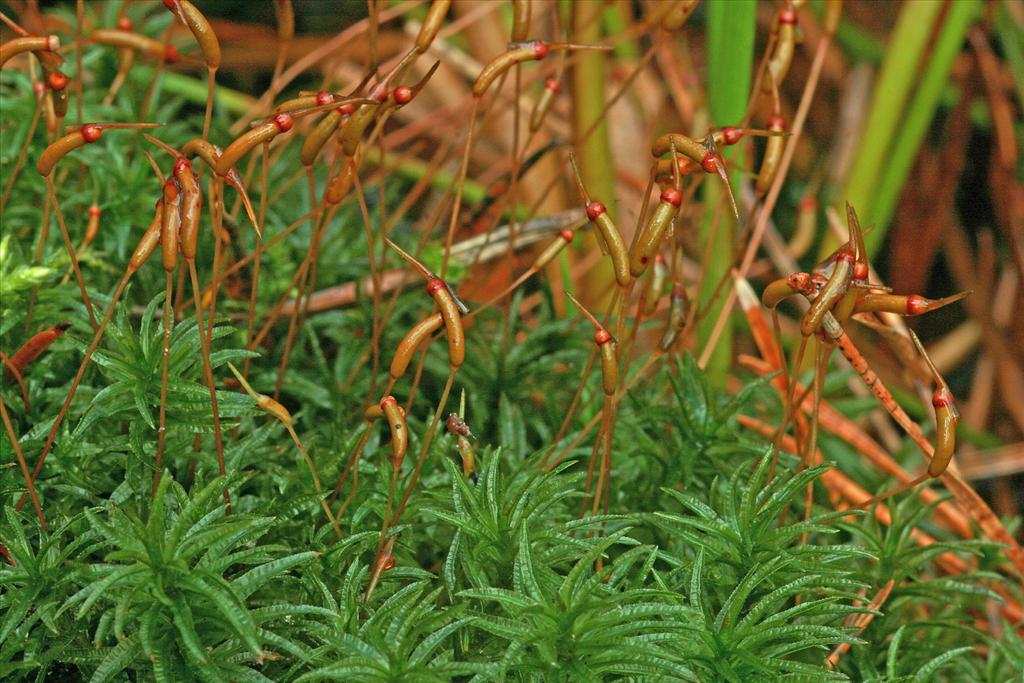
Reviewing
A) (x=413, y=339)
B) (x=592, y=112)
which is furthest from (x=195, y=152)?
(x=592, y=112)

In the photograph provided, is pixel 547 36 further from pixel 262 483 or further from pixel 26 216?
pixel 262 483

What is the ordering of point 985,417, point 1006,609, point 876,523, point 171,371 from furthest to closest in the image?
point 985,417 < point 1006,609 < point 876,523 < point 171,371

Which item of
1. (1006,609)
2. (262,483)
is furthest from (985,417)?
(262,483)

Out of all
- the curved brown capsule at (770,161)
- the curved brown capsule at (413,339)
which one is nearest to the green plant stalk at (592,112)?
the curved brown capsule at (770,161)

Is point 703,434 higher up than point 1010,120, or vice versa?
point 1010,120

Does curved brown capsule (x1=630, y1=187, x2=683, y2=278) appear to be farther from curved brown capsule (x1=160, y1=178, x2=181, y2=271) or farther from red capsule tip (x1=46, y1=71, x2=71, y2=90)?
red capsule tip (x1=46, y1=71, x2=71, y2=90)

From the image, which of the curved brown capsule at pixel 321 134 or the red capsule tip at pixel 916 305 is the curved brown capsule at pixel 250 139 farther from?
the red capsule tip at pixel 916 305

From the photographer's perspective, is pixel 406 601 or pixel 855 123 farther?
pixel 855 123
